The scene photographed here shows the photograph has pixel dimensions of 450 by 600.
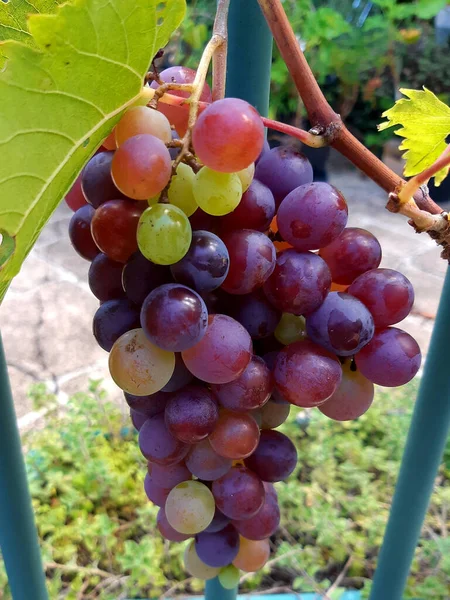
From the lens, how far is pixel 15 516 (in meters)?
0.57

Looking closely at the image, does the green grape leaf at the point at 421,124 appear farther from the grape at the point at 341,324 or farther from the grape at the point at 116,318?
the grape at the point at 116,318

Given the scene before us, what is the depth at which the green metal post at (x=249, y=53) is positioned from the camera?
0.44 metres

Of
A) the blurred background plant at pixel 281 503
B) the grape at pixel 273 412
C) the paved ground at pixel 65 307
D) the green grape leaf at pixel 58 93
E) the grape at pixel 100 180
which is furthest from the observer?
the paved ground at pixel 65 307

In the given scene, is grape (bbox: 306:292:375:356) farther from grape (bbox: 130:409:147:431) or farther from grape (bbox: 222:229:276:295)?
grape (bbox: 130:409:147:431)

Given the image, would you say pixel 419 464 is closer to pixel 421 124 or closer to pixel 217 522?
pixel 217 522

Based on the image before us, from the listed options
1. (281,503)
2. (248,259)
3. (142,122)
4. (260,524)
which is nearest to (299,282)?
(248,259)

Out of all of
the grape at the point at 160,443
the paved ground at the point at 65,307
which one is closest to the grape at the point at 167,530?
the grape at the point at 160,443

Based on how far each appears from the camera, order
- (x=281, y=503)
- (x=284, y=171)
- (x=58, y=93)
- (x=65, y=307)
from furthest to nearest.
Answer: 1. (x=65, y=307)
2. (x=281, y=503)
3. (x=284, y=171)
4. (x=58, y=93)

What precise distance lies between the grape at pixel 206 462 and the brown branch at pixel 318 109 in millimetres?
245

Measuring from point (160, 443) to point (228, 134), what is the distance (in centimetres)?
25

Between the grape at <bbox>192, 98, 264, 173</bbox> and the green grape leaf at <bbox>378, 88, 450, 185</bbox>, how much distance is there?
18 centimetres

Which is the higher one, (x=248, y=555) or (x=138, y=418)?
(x=138, y=418)

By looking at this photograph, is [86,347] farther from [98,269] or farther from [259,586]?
[98,269]

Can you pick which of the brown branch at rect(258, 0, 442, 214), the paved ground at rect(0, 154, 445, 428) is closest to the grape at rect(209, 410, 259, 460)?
the brown branch at rect(258, 0, 442, 214)
